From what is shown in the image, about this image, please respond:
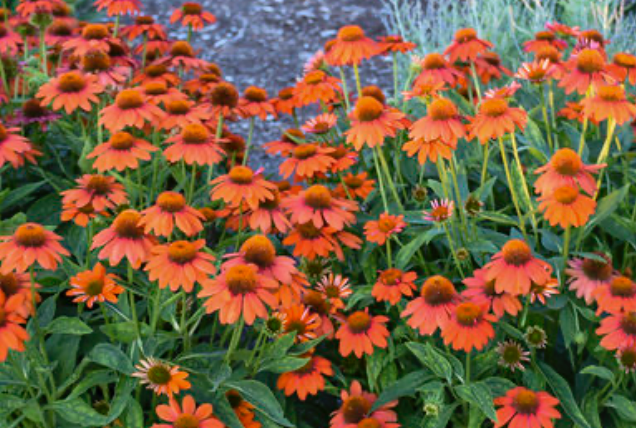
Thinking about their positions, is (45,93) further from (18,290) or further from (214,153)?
(18,290)

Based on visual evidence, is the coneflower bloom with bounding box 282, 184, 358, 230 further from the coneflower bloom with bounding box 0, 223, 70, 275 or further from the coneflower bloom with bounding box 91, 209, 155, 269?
the coneflower bloom with bounding box 0, 223, 70, 275

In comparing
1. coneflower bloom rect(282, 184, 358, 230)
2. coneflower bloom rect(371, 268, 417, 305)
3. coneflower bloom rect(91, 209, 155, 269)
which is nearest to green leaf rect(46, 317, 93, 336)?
coneflower bloom rect(91, 209, 155, 269)

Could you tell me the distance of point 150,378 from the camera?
1647 mm

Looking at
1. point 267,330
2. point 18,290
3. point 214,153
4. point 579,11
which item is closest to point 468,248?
point 267,330

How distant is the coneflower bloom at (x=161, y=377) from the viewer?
1.64 metres

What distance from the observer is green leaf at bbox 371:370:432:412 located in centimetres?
183

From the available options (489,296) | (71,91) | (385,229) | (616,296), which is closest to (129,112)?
(71,91)

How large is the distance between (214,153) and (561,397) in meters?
1.07

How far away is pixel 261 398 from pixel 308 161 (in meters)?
0.72

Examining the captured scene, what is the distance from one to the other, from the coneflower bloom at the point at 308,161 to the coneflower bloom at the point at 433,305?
530 mm

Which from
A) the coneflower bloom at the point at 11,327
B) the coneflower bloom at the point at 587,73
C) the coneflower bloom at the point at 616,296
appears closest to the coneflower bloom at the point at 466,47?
the coneflower bloom at the point at 587,73

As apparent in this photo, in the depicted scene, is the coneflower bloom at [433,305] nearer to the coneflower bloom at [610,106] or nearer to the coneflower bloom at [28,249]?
the coneflower bloom at [610,106]

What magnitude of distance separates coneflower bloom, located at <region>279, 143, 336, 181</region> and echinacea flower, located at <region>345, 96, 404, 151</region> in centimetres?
15

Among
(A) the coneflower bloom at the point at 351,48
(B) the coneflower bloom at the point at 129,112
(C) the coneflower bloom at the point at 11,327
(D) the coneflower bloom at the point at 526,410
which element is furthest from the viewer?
(A) the coneflower bloom at the point at 351,48
